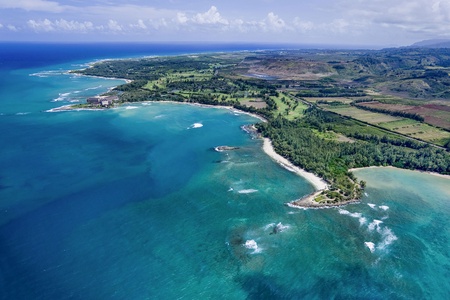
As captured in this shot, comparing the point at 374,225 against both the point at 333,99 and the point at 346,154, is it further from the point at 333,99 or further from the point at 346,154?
the point at 333,99

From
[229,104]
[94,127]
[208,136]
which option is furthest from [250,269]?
[229,104]

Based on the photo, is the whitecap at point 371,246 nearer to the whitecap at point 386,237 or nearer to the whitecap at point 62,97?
the whitecap at point 386,237

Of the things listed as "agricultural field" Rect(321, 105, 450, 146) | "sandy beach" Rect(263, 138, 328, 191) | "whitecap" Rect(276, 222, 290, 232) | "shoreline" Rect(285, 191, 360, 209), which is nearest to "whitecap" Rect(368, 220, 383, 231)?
"shoreline" Rect(285, 191, 360, 209)

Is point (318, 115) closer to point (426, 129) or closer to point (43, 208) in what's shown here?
point (426, 129)

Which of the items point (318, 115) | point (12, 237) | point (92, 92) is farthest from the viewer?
point (92, 92)

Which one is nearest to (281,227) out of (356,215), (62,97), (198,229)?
(198,229)

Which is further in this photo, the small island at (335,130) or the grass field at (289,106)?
the grass field at (289,106)

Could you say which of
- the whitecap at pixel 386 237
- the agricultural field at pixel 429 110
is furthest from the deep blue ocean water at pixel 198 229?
the agricultural field at pixel 429 110
